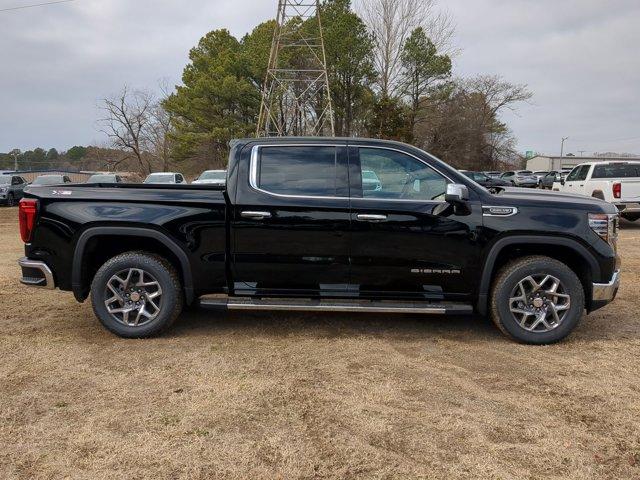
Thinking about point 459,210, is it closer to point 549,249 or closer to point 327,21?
point 549,249

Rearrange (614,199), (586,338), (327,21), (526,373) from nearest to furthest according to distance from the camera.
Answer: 1. (526,373)
2. (586,338)
3. (614,199)
4. (327,21)

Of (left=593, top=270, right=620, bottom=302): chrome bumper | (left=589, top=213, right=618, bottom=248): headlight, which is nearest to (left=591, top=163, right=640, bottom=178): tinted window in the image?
(left=589, top=213, right=618, bottom=248): headlight

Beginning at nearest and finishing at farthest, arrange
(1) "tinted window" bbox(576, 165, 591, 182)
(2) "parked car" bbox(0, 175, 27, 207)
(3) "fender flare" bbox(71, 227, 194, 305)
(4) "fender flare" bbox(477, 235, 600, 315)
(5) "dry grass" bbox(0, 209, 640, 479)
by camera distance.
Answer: (5) "dry grass" bbox(0, 209, 640, 479) < (4) "fender flare" bbox(477, 235, 600, 315) < (3) "fender flare" bbox(71, 227, 194, 305) < (1) "tinted window" bbox(576, 165, 591, 182) < (2) "parked car" bbox(0, 175, 27, 207)

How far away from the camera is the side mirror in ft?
13.8

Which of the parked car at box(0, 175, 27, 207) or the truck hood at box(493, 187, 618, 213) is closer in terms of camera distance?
the truck hood at box(493, 187, 618, 213)

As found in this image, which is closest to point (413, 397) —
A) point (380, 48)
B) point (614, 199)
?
point (614, 199)

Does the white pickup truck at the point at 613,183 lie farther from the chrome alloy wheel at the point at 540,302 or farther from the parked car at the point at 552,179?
the chrome alloy wheel at the point at 540,302

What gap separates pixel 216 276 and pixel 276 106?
1276 inches

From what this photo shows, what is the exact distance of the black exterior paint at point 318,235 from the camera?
4.42 m

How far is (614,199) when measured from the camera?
42.2 feet

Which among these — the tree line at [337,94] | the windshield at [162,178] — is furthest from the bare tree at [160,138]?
the windshield at [162,178]

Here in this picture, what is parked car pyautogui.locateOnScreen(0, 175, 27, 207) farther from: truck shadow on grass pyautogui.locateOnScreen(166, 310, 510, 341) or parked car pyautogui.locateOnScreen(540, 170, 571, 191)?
parked car pyautogui.locateOnScreen(540, 170, 571, 191)

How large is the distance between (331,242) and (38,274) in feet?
9.01

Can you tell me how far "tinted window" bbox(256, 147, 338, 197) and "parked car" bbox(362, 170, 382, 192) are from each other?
10.8 inches
